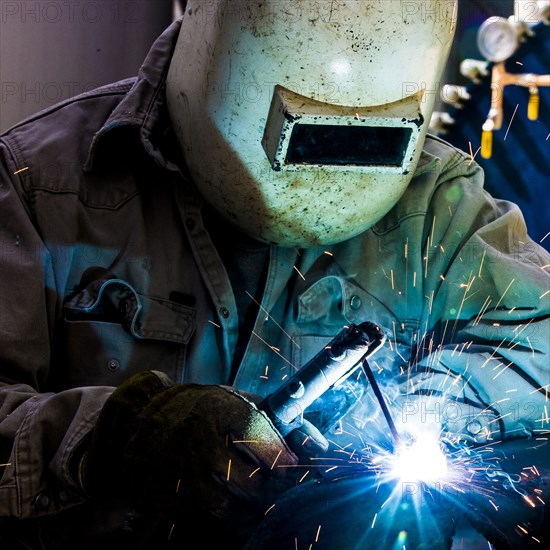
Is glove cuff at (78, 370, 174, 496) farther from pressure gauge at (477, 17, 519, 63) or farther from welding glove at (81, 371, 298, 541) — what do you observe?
pressure gauge at (477, 17, 519, 63)

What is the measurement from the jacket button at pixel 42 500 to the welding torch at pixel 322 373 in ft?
1.20

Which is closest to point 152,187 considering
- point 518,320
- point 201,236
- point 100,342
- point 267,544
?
point 201,236

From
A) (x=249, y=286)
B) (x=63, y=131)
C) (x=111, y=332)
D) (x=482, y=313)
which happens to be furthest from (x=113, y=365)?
(x=482, y=313)

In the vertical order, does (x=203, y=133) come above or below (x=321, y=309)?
above

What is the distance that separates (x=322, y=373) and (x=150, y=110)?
663 millimetres

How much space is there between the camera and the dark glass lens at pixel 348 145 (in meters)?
1.45

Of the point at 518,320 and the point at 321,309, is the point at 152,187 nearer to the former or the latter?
the point at 321,309

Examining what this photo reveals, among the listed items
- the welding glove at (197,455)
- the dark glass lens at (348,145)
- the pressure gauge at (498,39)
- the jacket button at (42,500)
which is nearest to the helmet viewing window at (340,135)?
the dark glass lens at (348,145)

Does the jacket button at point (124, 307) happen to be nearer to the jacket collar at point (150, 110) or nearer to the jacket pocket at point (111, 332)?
the jacket pocket at point (111, 332)

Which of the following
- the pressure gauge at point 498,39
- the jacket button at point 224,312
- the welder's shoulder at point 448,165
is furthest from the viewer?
the pressure gauge at point 498,39

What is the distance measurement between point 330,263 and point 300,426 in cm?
52

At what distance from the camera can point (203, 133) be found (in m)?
1.58

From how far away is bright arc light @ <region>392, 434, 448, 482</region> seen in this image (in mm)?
1375

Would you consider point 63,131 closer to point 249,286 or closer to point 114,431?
point 249,286
